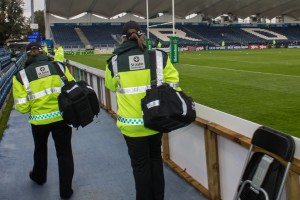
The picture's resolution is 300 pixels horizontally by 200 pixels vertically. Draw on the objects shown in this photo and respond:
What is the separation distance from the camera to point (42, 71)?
4.02 metres

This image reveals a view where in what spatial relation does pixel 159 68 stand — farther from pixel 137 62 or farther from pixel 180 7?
pixel 180 7

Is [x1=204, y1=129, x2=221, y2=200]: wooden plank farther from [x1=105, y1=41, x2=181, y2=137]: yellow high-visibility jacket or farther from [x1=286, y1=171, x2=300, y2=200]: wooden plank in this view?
[x1=286, y1=171, x2=300, y2=200]: wooden plank

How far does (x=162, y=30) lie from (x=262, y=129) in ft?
184

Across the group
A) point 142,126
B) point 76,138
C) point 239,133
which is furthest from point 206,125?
A: point 76,138

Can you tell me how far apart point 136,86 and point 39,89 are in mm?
1298

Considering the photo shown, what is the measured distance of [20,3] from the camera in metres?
64.6

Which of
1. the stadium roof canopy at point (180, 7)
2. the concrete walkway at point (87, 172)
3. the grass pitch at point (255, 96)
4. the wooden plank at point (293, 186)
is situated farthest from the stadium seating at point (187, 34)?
the wooden plank at point (293, 186)

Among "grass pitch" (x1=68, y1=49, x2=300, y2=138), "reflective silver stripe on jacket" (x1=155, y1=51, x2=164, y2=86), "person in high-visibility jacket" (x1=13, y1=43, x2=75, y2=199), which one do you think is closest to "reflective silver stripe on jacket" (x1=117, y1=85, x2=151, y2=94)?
"reflective silver stripe on jacket" (x1=155, y1=51, x2=164, y2=86)

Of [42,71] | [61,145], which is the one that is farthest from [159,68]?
[61,145]

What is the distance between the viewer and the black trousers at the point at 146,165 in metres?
3.44

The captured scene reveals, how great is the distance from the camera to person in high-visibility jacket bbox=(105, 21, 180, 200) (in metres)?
3.31

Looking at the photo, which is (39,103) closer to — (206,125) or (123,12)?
(206,125)

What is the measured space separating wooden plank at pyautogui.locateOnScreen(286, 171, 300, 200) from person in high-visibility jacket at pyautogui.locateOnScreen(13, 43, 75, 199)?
2.53 metres

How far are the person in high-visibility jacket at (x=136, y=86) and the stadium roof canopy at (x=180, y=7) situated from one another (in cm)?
4757
